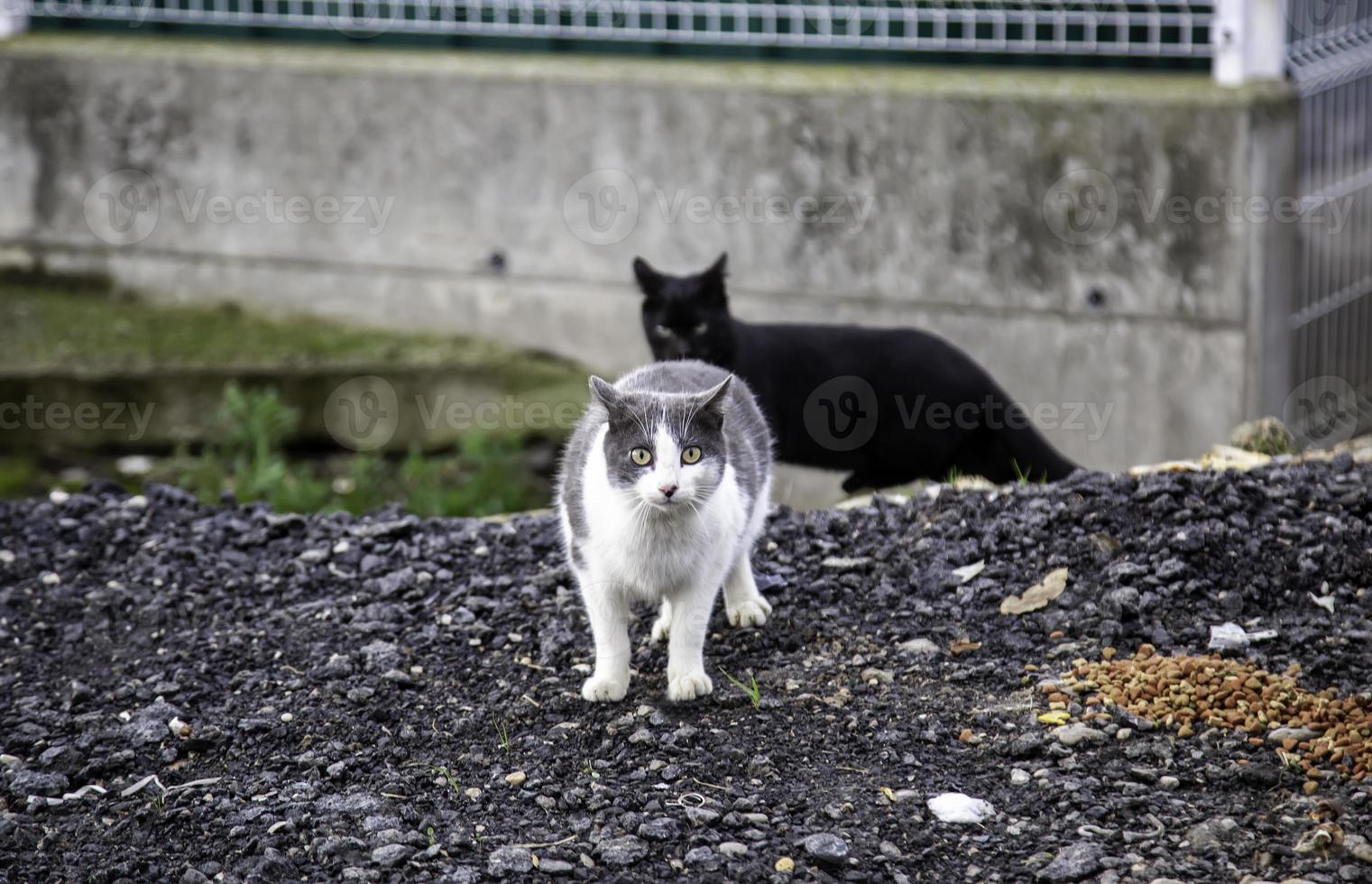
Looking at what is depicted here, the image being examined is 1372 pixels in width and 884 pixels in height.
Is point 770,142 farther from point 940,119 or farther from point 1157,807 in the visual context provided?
point 1157,807

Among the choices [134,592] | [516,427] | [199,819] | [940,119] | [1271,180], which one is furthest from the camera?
[516,427]

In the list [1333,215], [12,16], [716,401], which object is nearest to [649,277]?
[716,401]

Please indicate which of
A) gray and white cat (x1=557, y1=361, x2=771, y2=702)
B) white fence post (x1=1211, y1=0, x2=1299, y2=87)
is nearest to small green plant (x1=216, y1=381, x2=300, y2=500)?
gray and white cat (x1=557, y1=361, x2=771, y2=702)

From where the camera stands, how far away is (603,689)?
3695 mm

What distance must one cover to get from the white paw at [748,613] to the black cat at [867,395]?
1.57 metres

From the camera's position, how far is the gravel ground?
10.1 ft

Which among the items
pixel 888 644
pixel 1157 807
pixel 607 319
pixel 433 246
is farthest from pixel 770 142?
pixel 1157 807

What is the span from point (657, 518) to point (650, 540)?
6 centimetres

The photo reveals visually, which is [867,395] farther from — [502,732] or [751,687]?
[502,732]

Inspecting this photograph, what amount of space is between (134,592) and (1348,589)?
3.53 metres

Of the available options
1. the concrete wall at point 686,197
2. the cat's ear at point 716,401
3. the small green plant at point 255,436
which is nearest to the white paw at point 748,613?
the cat's ear at point 716,401

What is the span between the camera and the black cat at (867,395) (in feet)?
18.5

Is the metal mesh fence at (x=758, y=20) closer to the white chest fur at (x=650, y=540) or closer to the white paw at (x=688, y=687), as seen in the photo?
the white chest fur at (x=650, y=540)

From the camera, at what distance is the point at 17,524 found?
509 centimetres
